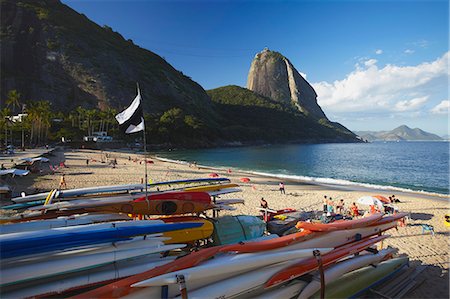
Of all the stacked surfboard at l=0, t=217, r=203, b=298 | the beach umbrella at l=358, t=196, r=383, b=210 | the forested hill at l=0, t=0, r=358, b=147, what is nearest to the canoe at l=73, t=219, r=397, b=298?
the stacked surfboard at l=0, t=217, r=203, b=298

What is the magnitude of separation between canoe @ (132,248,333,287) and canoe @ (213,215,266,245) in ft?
4.70

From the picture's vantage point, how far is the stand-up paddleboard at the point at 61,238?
314 cm

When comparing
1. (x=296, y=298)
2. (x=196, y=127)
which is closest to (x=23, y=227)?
(x=296, y=298)

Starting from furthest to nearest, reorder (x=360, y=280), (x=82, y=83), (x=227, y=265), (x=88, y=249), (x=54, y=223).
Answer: (x=82, y=83) < (x=360, y=280) < (x=54, y=223) < (x=227, y=265) < (x=88, y=249)

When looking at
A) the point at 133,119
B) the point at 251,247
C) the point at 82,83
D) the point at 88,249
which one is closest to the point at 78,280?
the point at 88,249

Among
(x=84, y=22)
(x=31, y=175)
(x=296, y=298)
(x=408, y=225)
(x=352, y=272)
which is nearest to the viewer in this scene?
(x=296, y=298)

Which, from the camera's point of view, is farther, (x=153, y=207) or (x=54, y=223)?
(x=153, y=207)

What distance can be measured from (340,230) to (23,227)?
5.96 m

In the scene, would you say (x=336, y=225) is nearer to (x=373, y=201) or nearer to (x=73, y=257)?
(x=73, y=257)

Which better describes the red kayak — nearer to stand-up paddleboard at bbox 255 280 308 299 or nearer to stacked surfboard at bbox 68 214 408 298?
stacked surfboard at bbox 68 214 408 298

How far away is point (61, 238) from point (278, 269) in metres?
3.27

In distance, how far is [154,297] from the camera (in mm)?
3242

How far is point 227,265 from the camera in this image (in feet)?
12.2

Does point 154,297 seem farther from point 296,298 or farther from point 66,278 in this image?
point 296,298
